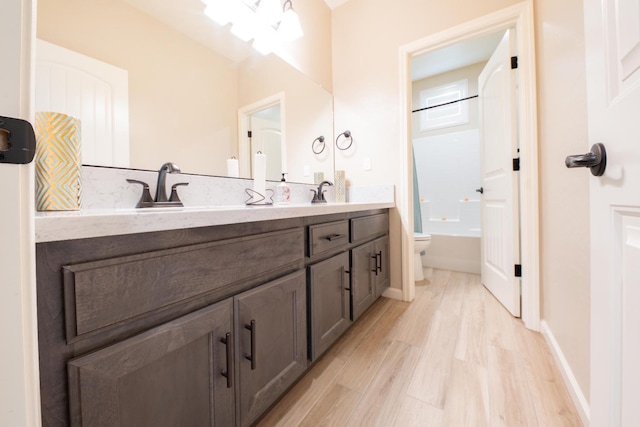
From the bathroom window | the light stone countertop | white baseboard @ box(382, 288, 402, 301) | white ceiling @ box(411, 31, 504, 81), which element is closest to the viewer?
the light stone countertop

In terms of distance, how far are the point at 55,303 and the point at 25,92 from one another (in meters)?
0.34

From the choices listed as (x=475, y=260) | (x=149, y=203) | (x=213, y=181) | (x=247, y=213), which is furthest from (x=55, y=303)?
(x=475, y=260)

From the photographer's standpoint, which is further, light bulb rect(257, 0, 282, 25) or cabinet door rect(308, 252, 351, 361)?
light bulb rect(257, 0, 282, 25)

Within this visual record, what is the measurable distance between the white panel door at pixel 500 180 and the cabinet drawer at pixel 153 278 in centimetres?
176

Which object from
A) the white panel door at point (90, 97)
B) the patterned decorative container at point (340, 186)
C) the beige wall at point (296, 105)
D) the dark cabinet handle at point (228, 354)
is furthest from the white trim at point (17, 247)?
the patterned decorative container at point (340, 186)

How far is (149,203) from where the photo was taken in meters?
0.95

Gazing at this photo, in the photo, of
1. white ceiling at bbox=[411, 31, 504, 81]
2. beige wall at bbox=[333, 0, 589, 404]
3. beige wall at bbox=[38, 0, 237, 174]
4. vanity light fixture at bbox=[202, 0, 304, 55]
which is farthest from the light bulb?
white ceiling at bbox=[411, 31, 504, 81]

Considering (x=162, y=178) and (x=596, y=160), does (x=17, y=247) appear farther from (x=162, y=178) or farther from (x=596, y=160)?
(x=596, y=160)

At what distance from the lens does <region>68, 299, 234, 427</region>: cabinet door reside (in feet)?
1.53

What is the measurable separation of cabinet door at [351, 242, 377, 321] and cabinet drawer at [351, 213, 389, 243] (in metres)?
0.06

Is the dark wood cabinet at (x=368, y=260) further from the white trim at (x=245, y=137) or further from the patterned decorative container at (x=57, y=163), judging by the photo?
the patterned decorative container at (x=57, y=163)

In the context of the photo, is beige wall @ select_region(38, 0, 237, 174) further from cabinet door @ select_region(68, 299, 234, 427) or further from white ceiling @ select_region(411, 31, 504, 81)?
white ceiling @ select_region(411, 31, 504, 81)

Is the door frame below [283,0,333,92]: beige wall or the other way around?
below

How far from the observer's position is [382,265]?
189cm
